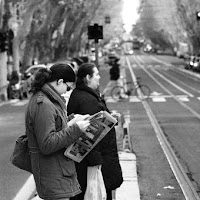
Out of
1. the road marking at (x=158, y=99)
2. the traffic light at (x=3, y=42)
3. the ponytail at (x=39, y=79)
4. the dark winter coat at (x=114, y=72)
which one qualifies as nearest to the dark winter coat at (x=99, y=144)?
the ponytail at (x=39, y=79)

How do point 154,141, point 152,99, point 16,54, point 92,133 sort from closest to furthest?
point 92,133 < point 154,141 < point 152,99 < point 16,54

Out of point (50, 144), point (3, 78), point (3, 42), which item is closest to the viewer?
point (50, 144)

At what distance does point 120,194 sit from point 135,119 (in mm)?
11865

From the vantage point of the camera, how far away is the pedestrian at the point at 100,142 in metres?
6.37

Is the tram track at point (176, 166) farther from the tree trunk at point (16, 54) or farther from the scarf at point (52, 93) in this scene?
the tree trunk at point (16, 54)

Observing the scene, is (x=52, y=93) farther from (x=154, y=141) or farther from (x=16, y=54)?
(x=16, y=54)

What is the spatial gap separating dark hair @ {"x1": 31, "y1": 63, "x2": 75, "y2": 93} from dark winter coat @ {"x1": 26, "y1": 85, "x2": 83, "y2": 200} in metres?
0.06

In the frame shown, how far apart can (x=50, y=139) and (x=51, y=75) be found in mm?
566

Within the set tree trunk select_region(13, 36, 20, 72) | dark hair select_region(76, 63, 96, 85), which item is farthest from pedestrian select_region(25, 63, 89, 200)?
tree trunk select_region(13, 36, 20, 72)

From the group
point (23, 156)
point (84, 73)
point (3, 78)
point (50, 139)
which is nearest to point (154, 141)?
point (84, 73)

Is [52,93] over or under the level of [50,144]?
over

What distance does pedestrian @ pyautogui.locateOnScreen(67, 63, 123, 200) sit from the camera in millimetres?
6371

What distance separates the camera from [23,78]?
3616 cm

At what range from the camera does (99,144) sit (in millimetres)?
6535
